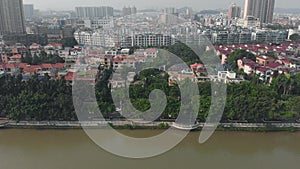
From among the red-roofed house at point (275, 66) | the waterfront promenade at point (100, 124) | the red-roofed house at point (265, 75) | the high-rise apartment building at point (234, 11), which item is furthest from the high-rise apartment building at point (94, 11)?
the waterfront promenade at point (100, 124)

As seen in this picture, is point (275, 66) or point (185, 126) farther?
point (275, 66)

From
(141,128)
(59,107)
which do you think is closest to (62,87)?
(59,107)

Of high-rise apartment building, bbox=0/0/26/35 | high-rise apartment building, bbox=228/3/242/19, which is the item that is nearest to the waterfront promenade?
high-rise apartment building, bbox=0/0/26/35

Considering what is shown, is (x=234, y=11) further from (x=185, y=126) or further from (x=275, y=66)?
(x=185, y=126)

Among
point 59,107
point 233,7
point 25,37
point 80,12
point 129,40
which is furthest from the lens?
point 80,12

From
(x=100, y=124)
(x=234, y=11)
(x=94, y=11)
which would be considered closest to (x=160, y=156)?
(x=100, y=124)

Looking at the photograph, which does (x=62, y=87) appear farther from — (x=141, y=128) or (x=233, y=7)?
(x=233, y=7)
